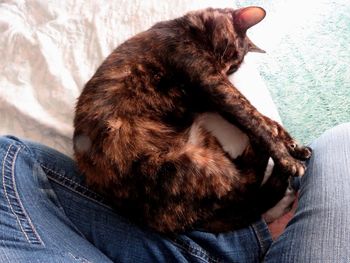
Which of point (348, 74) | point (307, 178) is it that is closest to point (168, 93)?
point (307, 178)

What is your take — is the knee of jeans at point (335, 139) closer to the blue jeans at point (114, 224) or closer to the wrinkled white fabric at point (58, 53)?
the blue jeans at point (114, 224)

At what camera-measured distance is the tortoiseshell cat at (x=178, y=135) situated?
89cm

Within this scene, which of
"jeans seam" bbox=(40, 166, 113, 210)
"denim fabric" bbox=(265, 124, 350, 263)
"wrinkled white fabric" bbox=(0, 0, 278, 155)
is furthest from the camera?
"wrinkled white fabric" bbox=(0, 0, 278, 155)

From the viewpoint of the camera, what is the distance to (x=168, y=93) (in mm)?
1060

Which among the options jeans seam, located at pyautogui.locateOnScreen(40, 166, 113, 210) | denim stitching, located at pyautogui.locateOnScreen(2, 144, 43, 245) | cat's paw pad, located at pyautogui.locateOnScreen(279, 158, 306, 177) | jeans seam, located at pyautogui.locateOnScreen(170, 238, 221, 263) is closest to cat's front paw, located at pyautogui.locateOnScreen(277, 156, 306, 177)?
cat's paw pad, located at pyautogui.locateOnScreen(279, 158, 306, 177)

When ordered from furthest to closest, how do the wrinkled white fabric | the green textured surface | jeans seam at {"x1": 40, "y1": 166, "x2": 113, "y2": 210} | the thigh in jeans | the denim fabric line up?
the green textured surface, the wrinkled white fabric, jeans seam at {"x1": 40, "y1": 166, "x2": 113, "y2": 210}, the thigh in jeans, the denim fabric

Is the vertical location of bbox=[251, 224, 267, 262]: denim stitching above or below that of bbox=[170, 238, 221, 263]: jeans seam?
below

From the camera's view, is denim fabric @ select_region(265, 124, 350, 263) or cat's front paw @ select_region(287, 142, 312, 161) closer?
denim fabric @ select_region(265, 124, 350, 263)

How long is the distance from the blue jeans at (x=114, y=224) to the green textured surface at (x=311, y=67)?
0.32 metres

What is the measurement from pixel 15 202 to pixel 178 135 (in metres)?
0.42

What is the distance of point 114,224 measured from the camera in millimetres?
926

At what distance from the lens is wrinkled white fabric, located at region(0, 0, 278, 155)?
1111 mm

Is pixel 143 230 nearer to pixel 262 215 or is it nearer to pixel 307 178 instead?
pixel 262 215

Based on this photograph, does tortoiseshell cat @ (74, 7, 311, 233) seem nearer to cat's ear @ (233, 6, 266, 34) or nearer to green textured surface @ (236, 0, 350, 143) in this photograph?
cat's ear @ (233, 6, 266, 34)
